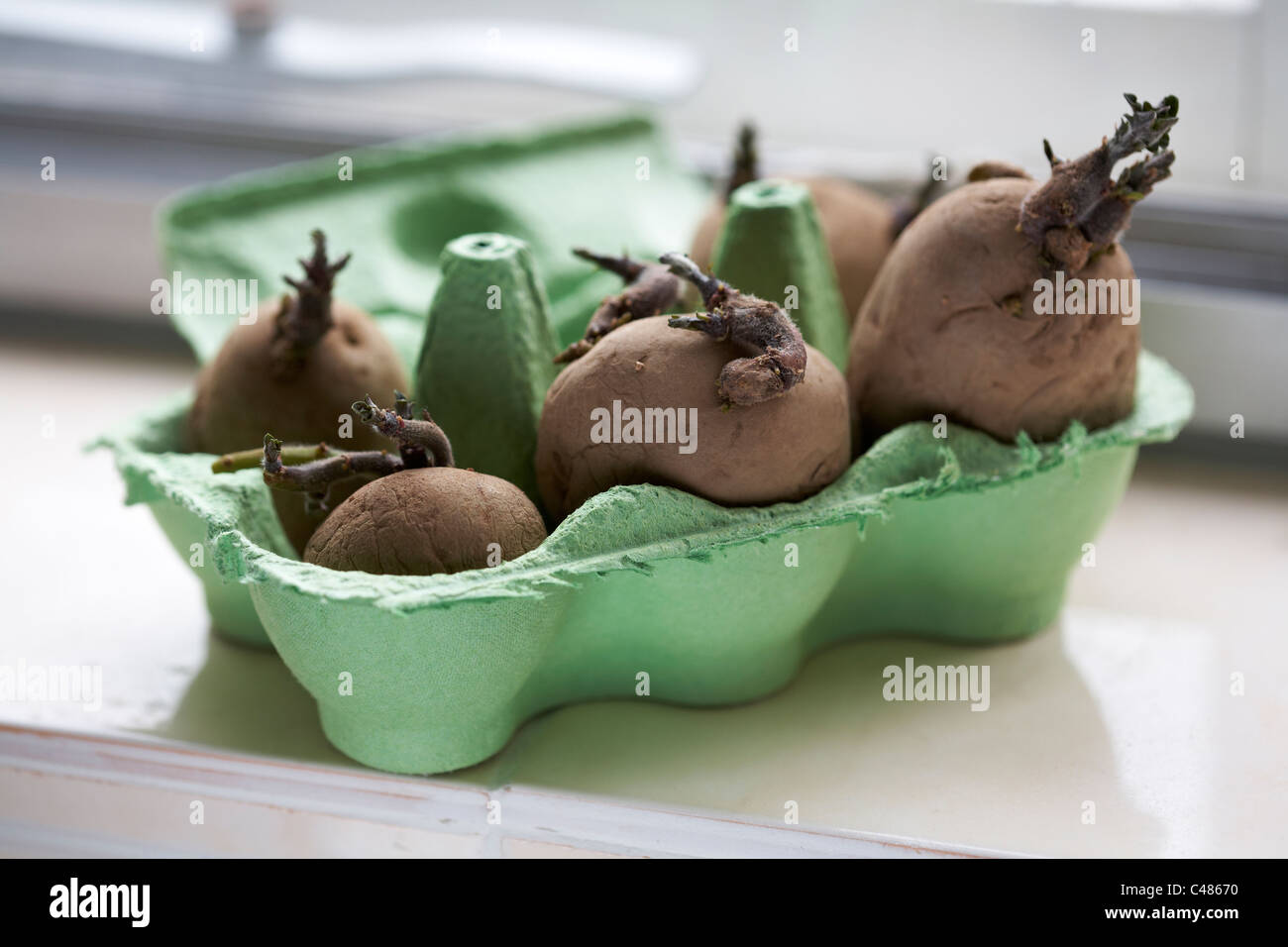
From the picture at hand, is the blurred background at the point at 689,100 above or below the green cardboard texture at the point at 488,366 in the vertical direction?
above

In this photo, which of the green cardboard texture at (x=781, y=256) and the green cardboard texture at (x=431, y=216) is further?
the green cardboard texture at (x=431, y=216)

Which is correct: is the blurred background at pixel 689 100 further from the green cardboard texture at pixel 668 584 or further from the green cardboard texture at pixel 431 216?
the green cardboard texture at pixel 668 584

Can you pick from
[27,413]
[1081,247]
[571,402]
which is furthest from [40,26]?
[1081,247]

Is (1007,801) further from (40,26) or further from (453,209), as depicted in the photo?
(40,26)

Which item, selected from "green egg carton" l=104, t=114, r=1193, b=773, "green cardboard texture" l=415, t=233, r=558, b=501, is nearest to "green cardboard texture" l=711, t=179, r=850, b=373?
"green egg carton" l=104, t=114, r=1193, b=773

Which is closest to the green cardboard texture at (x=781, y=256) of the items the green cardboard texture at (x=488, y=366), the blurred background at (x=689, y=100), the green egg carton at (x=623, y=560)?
the green egg carton at (x=623, y=560)

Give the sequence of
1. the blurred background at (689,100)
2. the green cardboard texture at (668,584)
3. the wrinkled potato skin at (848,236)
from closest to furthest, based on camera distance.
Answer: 1. the green cardboard texture at (668,584)
2. the wrinkled potato skin at (848,236)
3. the blurred background at (689,100)
